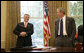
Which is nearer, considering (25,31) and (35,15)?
(25,31)

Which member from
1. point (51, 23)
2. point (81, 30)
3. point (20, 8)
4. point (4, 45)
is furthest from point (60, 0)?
point (4, 45)

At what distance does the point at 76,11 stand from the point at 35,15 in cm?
161

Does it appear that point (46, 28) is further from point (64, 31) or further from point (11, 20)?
point (11, 20)

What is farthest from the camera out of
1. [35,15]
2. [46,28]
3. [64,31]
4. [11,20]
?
[35,15]

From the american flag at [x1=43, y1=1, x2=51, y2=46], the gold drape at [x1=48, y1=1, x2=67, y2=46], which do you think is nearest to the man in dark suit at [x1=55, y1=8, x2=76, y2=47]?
the american flag at [x1=43, y1=1, x2=51, y2=46]

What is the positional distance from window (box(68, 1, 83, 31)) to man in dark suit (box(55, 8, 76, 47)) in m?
2.09

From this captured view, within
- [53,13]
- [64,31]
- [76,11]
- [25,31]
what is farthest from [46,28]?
[76,11]

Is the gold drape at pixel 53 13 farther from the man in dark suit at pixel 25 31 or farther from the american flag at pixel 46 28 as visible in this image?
the man in dark suit at pixel 25 31

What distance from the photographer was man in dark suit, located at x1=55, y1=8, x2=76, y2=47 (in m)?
4.13

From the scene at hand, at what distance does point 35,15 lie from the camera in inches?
262

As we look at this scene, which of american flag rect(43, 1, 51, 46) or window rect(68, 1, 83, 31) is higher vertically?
window rect(68, 1, 83, 31)

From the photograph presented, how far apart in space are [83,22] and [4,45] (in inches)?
123

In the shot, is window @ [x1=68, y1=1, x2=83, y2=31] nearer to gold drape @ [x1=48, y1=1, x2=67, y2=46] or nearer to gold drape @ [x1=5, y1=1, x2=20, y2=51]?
gold drape @ [x1=48, y1=1, x2=67, y2=46]

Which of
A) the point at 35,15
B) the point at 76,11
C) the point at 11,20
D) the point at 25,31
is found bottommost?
the point at 25,31
